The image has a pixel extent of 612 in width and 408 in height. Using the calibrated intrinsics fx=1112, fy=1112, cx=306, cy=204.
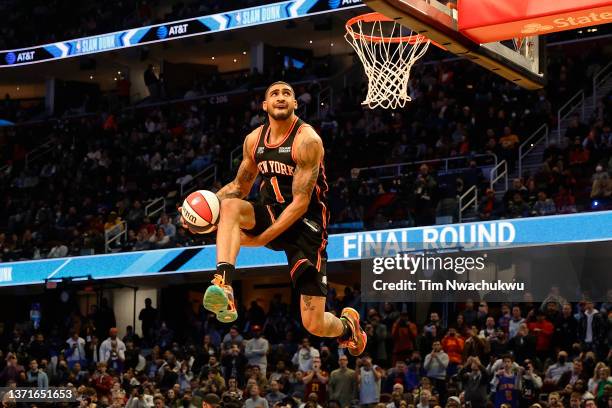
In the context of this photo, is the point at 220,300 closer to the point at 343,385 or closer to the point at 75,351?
the point at 343,385

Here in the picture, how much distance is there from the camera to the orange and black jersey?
936 centimetres

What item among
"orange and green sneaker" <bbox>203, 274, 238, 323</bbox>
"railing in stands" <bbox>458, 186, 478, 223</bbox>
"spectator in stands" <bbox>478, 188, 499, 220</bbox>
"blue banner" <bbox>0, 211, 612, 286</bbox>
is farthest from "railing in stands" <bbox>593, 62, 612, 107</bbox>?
"orange and green sneaker" <bbox>203, 274, 238, 323</bbox>

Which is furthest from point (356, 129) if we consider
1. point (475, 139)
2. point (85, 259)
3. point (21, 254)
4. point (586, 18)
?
point (586, 18)

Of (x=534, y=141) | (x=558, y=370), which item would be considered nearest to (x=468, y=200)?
(x=534, y=141)

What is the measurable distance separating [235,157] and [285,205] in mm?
21026

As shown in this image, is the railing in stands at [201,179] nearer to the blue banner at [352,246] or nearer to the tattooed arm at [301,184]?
the blue banner at [352,246]

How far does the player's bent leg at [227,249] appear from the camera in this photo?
8641mm

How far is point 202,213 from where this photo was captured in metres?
8.98

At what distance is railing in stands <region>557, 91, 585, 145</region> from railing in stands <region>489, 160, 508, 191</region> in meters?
1.67

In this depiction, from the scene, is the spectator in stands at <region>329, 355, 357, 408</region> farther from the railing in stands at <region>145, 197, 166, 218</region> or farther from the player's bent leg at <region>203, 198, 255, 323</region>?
the railing in stands at <region>145, 197, 166, 218</region>

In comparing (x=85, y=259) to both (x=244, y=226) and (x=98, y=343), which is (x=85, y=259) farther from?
(x=244, y=226)

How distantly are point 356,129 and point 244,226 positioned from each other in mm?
19078

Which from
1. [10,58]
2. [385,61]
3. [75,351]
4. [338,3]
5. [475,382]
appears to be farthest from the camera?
[10,58]

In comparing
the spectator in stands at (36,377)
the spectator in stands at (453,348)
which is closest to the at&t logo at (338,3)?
the spectator in stands at (36,377)
